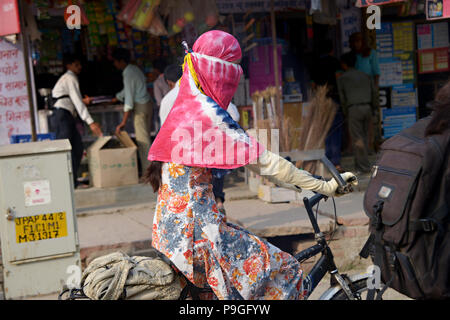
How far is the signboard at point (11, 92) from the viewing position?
21.7ft

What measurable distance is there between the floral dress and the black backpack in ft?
1.71

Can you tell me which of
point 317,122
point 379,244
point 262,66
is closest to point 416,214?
point 379,244

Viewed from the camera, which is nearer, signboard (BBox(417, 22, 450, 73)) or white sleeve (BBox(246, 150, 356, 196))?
white sleeve (BBox(246, 150, 356, 196))

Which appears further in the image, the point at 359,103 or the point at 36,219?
the point at 359,103

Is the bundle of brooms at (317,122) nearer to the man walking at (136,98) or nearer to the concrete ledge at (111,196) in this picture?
the concrete ledge at (111,196)

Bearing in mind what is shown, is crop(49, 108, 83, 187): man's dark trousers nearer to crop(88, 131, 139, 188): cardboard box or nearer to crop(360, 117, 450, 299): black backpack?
crop(88, 131, 139, 188): cardboard box

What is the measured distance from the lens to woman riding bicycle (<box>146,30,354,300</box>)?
243 centimetres

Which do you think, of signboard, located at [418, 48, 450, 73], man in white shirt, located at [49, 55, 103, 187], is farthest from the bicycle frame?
signboard, located at [418, 48, 450, 73]

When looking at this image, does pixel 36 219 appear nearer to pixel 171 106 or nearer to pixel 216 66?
pixel 171 106

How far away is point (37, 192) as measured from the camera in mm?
4586

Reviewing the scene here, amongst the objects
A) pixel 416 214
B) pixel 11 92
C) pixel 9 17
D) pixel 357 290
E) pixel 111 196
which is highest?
pixel 9 17

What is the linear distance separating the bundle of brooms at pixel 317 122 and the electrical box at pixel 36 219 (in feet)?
8.93

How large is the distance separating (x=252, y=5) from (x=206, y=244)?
591cm

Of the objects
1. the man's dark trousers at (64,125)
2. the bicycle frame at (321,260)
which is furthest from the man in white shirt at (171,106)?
the bicycle frame at (321,260)
